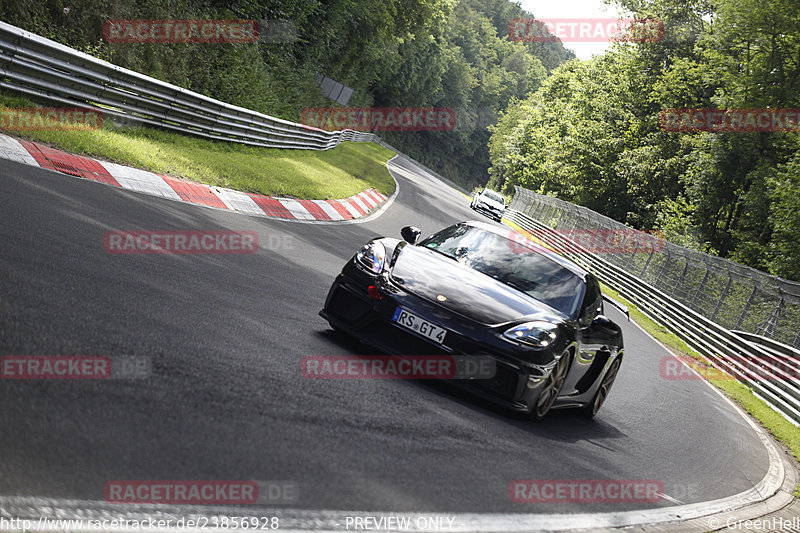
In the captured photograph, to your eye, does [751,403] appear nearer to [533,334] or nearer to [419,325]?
[533,334]

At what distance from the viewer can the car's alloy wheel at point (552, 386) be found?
5945mm

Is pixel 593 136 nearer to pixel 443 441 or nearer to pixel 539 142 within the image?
pixel 539 142

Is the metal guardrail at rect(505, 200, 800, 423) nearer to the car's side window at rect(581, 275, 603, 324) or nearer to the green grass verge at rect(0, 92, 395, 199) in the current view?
the car's side window at rect(581, 275, 603, 324)

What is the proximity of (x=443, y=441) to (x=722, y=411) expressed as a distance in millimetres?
8513

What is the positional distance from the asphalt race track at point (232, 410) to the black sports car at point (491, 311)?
31cm

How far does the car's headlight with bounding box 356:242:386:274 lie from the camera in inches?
247

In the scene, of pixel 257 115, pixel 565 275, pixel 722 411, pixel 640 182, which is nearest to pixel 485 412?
pixel 565 275

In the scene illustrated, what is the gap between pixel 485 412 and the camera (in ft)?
19.4

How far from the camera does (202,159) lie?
14938 millimetres
